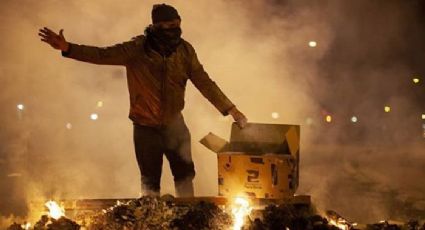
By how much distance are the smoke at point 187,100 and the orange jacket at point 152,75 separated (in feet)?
9.18

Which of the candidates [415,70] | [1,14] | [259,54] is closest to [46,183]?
[1,14]

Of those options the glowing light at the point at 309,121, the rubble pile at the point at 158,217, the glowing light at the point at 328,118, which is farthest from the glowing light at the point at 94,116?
the glowing light at the point at 328,118

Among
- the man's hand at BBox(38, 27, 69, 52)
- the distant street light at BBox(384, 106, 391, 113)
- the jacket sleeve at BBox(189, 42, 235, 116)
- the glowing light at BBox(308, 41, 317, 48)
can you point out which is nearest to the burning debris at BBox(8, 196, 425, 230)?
the jacket sleeve at BBox(189, 42, 235, 116)

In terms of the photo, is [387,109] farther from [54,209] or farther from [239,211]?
[54,209]

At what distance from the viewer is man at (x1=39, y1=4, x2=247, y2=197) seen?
445cm

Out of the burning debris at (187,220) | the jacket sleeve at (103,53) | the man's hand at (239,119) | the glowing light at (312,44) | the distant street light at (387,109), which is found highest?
the distant street light at (387,109)

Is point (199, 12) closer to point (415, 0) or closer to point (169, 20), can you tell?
point (169, 20)

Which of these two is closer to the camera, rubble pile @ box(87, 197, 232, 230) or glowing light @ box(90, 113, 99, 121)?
rubble pile @ box(87, 197, 232, 230)

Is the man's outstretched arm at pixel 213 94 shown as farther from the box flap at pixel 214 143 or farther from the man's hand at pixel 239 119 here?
the box flap at pixel 214 143

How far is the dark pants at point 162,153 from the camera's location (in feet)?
15.5

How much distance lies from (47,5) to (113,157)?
3.23 m

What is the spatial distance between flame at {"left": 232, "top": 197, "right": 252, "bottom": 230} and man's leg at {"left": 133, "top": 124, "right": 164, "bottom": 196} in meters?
0.90

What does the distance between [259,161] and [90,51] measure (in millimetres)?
1759

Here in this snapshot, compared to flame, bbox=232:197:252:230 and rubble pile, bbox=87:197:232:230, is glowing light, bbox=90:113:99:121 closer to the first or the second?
flame, bbox=232:197:252:230
